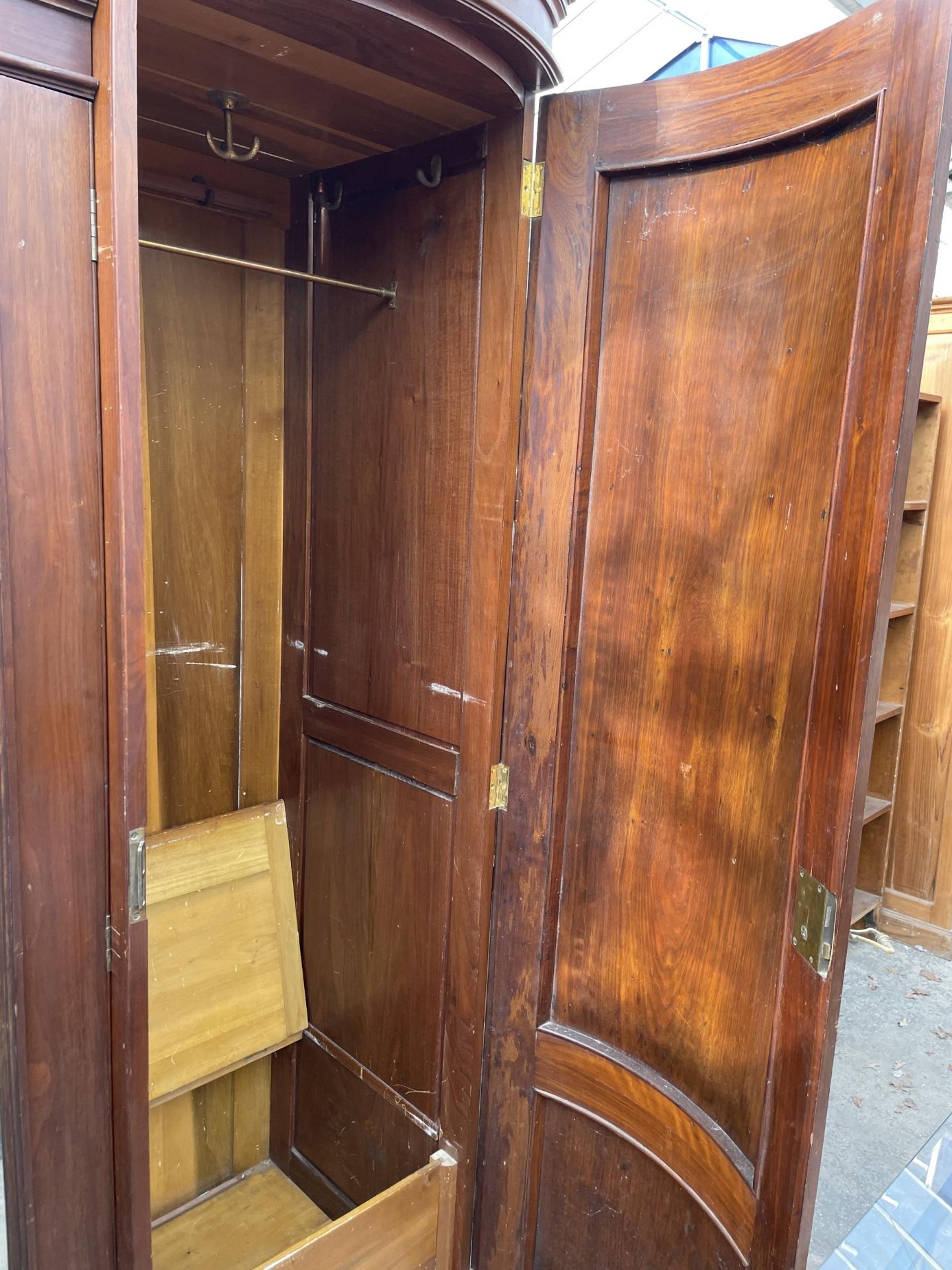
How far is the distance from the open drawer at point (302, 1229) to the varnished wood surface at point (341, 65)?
167 centimetres

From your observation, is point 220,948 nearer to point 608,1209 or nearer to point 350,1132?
point 350,1132

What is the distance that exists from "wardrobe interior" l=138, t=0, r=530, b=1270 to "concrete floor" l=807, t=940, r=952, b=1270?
100 centimetres

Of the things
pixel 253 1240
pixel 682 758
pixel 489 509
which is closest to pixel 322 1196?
pixel 253 1240

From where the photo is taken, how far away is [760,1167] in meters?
1.08

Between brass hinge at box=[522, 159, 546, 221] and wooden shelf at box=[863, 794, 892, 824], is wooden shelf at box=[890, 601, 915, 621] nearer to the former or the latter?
wooden shelf at box=[863, 794, 892, 824]

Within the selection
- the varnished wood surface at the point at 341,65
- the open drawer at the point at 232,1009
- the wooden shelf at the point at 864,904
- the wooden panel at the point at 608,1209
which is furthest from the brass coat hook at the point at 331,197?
the wooden shelf at the point at 864,904

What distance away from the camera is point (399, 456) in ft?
4.98

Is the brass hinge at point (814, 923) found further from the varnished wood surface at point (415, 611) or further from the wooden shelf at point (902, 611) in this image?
the wooden shelf at point (902, 611)

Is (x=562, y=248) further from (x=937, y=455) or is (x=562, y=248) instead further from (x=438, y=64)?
(x=937, y=455)

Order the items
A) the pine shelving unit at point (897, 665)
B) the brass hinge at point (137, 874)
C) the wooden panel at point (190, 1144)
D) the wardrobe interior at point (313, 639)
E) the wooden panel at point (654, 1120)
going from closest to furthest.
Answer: the brass hinge at point (137, 874) → the wooden panel at point (654, 1120) → the wardrobe interior at point (313, 639) → the wooden panel at point (190, 1144) → the pine shelving unit at point (897, 665)

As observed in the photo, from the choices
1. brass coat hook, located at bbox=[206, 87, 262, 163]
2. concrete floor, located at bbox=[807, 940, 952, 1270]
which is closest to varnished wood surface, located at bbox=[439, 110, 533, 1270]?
brass coat hook, located at bbox=[206, 87, 262, 163]

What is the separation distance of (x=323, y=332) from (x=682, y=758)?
3.38 ft

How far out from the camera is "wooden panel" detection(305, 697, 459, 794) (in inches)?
58.5

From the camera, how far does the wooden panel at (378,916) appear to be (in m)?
1.54
